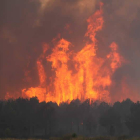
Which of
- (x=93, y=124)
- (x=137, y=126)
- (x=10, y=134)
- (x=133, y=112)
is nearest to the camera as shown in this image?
(x=10, y=134)

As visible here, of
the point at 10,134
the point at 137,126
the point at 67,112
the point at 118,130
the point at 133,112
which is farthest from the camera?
the point at 67,112

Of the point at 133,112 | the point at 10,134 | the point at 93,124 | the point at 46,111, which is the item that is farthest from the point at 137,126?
the point at 10,134

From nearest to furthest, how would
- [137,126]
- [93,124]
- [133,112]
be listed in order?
[137,126] < [133,112] < [93,124]

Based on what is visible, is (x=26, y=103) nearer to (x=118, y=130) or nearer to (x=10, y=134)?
(x=10, y=134)

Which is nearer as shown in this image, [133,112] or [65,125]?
[133,112]

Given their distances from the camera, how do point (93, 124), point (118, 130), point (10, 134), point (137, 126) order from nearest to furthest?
point (10, 134), point (137, 126), point (118, 130), point (93, 124)

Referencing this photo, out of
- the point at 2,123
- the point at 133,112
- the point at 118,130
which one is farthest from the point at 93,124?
the point at 2,123

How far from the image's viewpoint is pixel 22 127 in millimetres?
119938

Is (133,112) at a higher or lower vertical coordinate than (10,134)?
higher

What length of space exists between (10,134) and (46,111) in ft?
110

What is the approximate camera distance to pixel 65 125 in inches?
6398

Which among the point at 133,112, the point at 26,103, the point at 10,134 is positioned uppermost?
the point at 26,103

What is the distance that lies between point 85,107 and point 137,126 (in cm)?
5493

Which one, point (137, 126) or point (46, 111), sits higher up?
point (46, 111)
